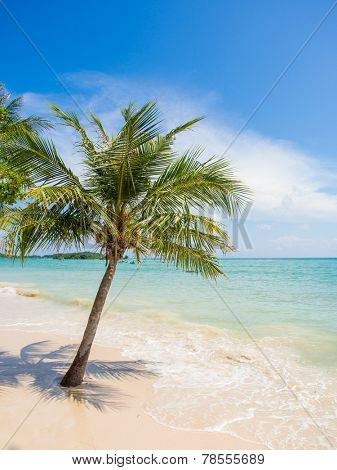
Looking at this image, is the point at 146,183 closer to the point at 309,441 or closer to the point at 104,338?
the point at 309,441

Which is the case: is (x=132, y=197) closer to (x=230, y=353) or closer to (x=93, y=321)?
(x=93, y=321)

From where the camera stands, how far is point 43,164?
17.4 ft

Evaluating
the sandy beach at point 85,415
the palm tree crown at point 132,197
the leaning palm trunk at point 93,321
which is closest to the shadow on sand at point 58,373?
the sandy beach at point 85,415

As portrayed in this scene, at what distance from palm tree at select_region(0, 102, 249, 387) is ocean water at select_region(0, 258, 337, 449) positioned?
33.1 inches

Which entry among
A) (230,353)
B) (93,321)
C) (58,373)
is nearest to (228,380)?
(230,353)

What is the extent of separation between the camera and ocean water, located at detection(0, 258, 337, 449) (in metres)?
5.00

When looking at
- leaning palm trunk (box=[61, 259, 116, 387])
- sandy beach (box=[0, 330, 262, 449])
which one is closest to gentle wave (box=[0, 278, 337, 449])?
sandy beach (box=[0, 330, 262, 449])

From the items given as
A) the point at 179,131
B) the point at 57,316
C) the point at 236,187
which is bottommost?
the point at 57,316

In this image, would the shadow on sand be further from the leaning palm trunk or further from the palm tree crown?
the palm tree crown

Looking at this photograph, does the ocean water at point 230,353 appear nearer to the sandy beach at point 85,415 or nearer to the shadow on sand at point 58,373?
the sandy beach at point 85,415

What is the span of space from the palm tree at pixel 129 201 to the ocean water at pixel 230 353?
0.84m
